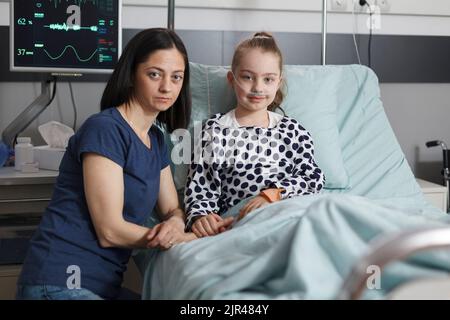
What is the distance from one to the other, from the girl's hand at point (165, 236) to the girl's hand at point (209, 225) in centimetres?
7

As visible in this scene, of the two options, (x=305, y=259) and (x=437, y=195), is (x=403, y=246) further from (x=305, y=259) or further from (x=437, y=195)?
(x=437, y=195)

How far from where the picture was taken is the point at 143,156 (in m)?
1.78

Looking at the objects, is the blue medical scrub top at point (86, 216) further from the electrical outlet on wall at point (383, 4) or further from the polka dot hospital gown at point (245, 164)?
the electrical outlet on wall at point (383, 4)

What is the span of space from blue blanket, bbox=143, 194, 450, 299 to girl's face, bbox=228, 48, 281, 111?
2.15ft

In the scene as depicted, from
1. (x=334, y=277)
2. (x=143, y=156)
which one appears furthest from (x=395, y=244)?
(x=143, y=156)

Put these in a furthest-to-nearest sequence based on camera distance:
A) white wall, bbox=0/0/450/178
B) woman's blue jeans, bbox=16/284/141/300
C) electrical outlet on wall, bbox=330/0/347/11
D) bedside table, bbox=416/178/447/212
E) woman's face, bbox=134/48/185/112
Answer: electrical outlet on wall, bbox=330/0/347/11, white wall, bbox=0/0/450/178, bedside table, bbox=416/178/447/212, woman's face, bbox=134/48/185/112, woman's blue jeans, bbox=16/284/141/300

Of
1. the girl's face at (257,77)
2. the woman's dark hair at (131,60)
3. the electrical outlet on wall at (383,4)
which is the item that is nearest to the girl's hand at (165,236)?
the woman's dark hair at (131,60)

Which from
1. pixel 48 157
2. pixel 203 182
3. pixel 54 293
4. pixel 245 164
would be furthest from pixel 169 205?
pixel 48 157

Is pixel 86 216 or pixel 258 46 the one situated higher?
pixel 258 46

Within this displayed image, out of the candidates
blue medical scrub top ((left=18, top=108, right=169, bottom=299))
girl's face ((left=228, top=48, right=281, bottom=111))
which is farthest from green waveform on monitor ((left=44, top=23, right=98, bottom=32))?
blue medical scrub top ((left=18, top=108, right=169, bottom=299))

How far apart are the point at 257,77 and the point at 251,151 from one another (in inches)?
8.6

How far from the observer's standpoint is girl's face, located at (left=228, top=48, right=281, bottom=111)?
2.05 m

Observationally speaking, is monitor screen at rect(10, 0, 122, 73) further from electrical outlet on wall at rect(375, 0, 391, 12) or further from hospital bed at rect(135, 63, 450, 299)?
electrical outlet on wall at rect(375, 0, 391, 12)

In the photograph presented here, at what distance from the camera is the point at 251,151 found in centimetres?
207
